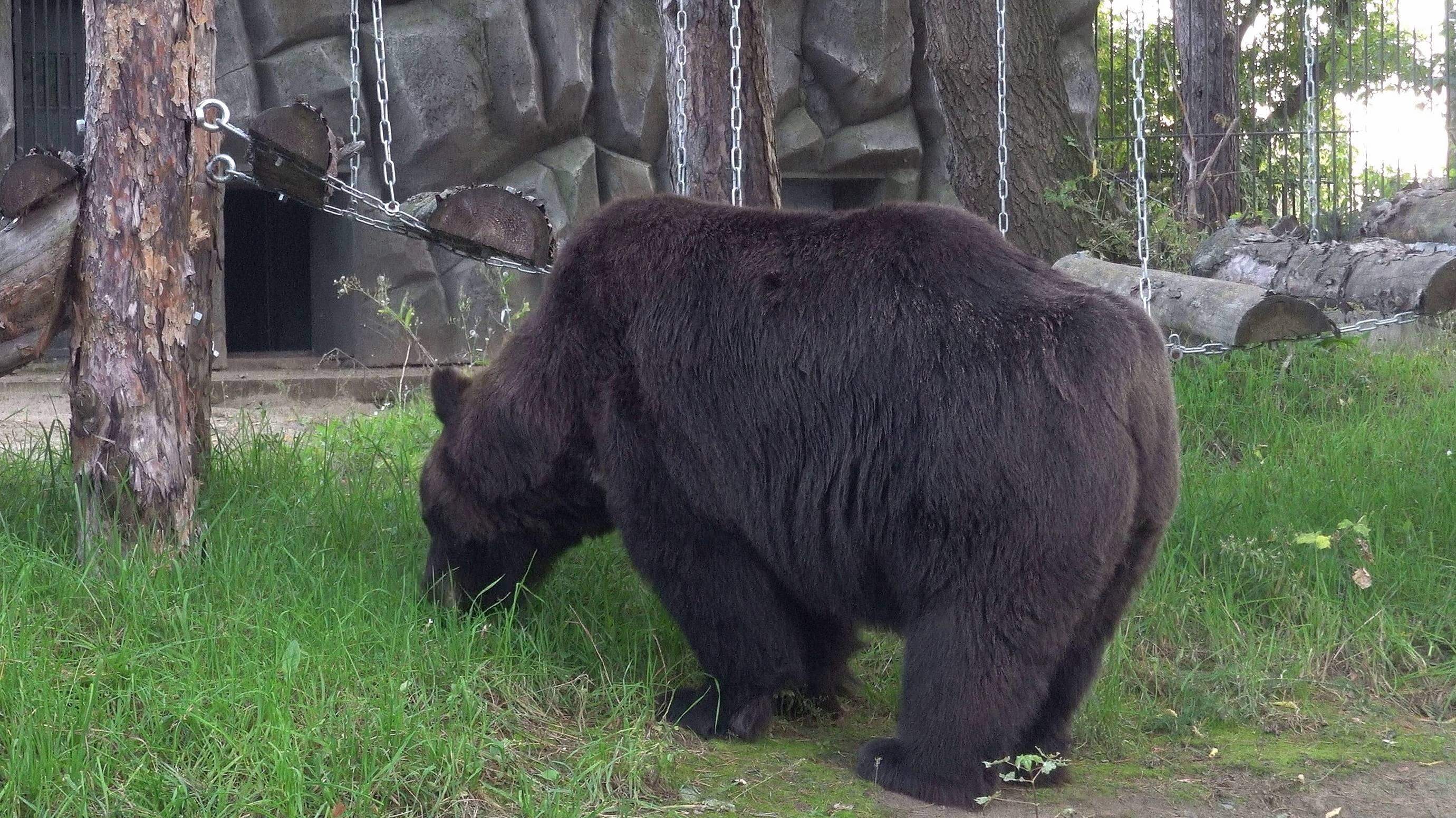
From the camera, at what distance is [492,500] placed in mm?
4156

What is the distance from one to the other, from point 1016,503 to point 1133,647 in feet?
5.35

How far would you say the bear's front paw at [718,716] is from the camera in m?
3.95

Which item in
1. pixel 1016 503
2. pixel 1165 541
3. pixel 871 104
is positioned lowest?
pixel 1165 541

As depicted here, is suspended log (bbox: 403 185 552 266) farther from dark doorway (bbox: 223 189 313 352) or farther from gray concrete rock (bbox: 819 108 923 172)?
gray concrete rock (bbox: 819 108 923 172)

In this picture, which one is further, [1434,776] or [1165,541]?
[1165,541]

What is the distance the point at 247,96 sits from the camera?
1070 centimetres

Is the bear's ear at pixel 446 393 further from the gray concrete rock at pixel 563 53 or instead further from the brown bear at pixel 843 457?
the gray concrete rock at pixel 563 53

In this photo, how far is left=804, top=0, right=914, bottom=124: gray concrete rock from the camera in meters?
13.1

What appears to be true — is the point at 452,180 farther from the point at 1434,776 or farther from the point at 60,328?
the point at 1434,776

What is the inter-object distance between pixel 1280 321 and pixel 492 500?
9.55 ft

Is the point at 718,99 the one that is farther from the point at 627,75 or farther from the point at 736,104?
the point at 627,75

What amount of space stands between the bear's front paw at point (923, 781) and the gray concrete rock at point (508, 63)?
880 cm

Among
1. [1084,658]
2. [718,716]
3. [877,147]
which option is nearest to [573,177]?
[877,147]

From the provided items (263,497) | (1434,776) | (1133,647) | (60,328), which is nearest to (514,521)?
(263,497)
